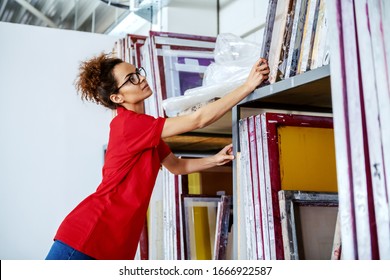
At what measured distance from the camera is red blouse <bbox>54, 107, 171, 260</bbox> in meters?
1.62

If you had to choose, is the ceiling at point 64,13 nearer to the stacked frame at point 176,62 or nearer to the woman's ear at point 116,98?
the stacked frame at point 176,62

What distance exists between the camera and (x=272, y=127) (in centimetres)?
139

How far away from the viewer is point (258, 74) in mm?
1409

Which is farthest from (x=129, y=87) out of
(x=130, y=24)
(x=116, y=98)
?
(x=130, y=24)

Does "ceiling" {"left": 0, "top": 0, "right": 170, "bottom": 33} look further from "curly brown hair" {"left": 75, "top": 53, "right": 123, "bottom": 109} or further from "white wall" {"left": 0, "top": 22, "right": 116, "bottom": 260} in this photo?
"curly brown hair" {"left": 75, "top": 53, "right": 123, "bottom": 109}

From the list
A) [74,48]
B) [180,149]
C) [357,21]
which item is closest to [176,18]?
[74,48]

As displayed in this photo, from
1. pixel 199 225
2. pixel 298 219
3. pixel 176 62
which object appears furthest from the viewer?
pixel 176 62

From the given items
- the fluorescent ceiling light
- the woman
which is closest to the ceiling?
the fluorescent ceiling light

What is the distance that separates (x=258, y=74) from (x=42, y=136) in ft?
5.64

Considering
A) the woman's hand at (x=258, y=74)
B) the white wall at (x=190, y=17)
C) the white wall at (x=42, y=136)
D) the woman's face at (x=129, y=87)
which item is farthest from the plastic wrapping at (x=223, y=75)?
the white wall at (x=42, y=136)

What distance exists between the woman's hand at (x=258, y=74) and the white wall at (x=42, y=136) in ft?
5.41

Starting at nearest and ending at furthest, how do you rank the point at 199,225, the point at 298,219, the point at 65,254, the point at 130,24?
the point at 298,219 < the point at 65,254 < the point at 199,225 < the point at 130,24

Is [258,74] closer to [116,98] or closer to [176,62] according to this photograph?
[116,98]

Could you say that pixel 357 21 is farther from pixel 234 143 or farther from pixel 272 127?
pixel 234 143
